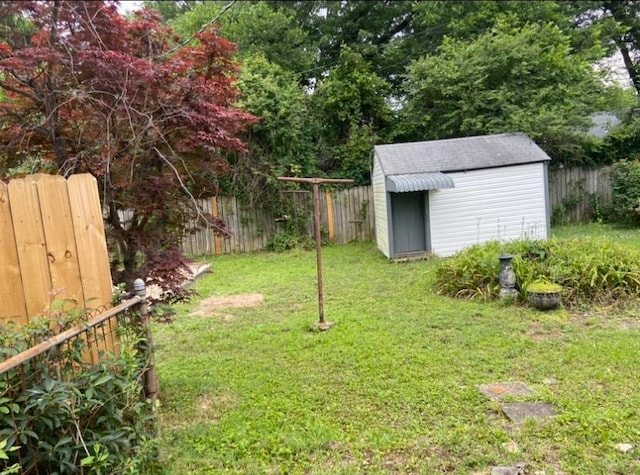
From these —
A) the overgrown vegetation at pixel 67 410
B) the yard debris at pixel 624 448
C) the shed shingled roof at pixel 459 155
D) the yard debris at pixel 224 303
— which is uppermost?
the shed shingled roof at pixel 459 155

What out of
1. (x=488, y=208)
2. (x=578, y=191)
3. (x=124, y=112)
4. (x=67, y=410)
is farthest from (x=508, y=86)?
(x=67, y=410)

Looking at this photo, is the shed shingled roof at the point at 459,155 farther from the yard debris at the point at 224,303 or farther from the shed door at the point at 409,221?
the yard debris at the point at 224,303

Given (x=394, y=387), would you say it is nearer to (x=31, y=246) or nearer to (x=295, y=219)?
(x=31, y=246)

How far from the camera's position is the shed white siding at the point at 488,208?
9.20 metres

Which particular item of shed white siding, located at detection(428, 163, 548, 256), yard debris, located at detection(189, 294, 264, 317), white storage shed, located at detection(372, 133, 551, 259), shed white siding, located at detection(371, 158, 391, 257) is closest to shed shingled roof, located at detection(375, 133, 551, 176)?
white storage shed, located at detection(372, 133, 551, 259)

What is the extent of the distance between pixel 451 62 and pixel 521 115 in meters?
2.85

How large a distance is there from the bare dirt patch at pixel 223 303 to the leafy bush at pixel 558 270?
2673 millimetres

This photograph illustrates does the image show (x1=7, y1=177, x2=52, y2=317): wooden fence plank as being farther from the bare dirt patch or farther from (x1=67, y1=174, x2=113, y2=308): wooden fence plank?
the bare dirt patch

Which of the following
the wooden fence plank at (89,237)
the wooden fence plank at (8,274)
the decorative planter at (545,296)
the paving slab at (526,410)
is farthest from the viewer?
the decorative planter at (545,296)

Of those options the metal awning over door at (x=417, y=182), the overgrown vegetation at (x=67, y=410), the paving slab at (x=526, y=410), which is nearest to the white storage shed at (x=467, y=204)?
the metal awning over door at (x=417, y=182)

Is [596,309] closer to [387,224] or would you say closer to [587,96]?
[387,224]

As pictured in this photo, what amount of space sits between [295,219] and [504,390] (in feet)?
29.3

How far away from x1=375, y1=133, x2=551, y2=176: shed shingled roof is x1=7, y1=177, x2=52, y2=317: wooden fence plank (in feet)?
24.7

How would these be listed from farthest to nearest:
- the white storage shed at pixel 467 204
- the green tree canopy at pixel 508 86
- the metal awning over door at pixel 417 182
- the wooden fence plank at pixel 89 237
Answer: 1. the green tree canopy at pixel 508 86
2. the white storage shed at pixel 467 204
3. the metal awning over door at pixel 417 182
4. the wooden fence plank at pixel 89 237
